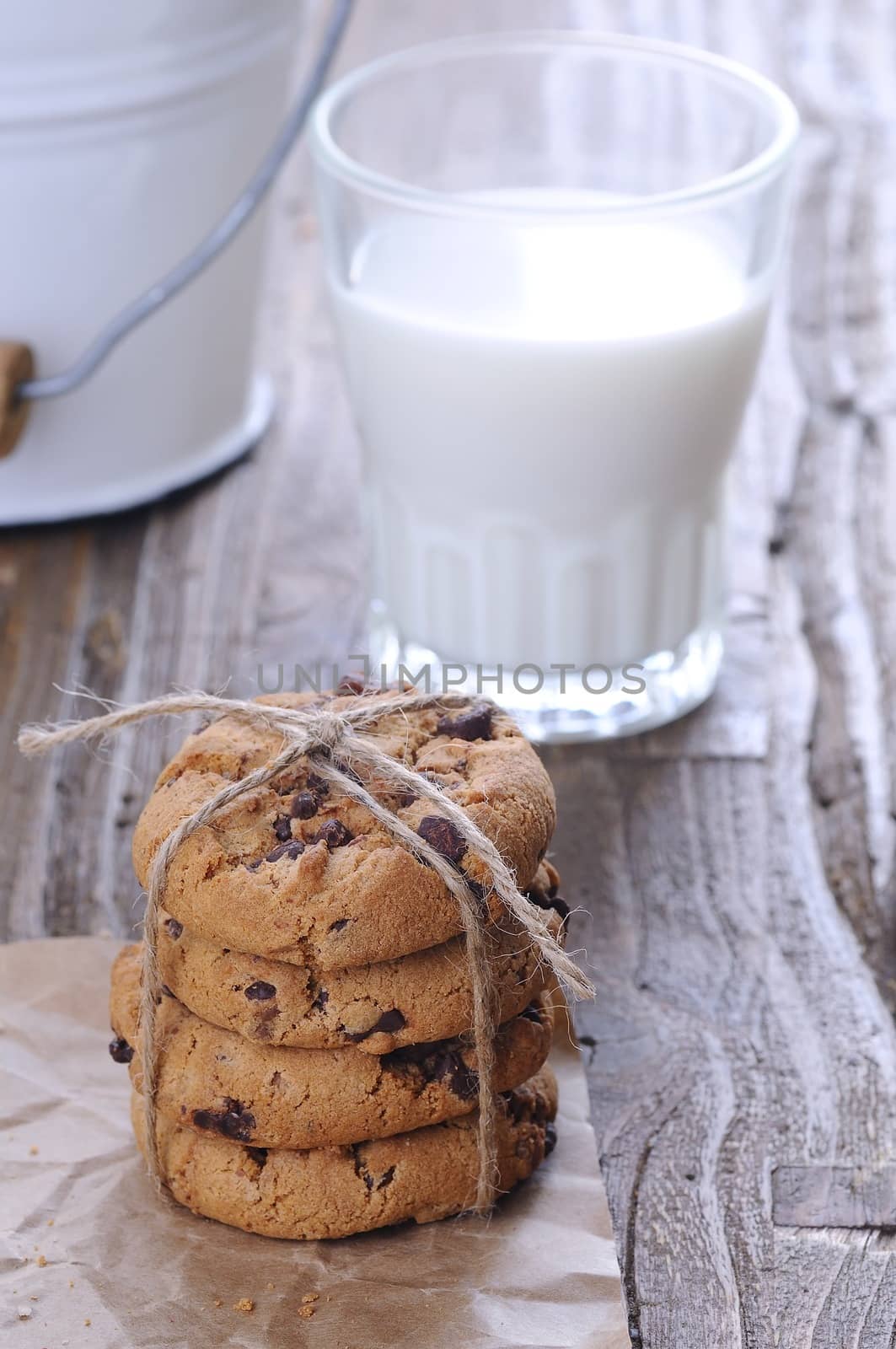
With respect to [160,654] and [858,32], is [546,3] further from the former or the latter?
[160,654]

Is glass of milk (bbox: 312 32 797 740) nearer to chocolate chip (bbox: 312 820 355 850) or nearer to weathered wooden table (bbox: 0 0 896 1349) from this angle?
weathered wooden table (bbox: 0 0 896 1349)

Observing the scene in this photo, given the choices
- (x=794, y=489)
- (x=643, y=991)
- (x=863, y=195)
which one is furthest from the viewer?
(x=863, y=195)

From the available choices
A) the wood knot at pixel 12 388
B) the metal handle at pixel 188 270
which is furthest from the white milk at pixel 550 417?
the wood knot at pixel 12 388

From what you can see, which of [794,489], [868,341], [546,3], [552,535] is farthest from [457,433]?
[546,3]

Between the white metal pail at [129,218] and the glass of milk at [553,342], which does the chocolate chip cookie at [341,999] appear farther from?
the white metal pail at [129,218]

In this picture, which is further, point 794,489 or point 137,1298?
point 794,489

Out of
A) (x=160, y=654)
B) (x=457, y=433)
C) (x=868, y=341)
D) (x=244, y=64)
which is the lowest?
(x=160, y=654)
